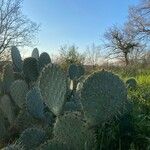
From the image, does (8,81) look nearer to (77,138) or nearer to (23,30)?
(77,138)

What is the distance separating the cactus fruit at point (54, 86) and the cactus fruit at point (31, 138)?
0.80ft

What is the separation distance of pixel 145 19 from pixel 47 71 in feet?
147

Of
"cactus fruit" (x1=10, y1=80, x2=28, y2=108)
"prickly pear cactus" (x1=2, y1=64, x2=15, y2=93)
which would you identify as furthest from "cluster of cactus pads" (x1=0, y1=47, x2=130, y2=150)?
"prickly pear cactus" (x1=2, y1=64, x2=15, y2=93)

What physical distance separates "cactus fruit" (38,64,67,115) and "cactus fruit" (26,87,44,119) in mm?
722

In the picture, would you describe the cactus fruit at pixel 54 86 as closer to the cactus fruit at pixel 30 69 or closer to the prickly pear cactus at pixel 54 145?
the prickly pear cactus at pixel 54 145

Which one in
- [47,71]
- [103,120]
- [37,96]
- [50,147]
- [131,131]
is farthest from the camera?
[37,96]

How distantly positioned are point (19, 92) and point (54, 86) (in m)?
1.37

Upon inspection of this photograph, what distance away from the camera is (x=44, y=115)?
445 centimetres

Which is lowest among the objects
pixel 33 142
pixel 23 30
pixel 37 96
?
pixel 33 142

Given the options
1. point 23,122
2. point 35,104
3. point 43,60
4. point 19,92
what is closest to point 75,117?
point 35,104

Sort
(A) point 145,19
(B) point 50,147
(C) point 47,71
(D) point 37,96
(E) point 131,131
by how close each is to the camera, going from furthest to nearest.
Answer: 1. (A) point 145,19
2. (D) point 37,96
3. (E) point 131,131
4. (C) point 47,71
5. (B) point 50,147

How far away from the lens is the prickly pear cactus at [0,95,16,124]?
189 inches

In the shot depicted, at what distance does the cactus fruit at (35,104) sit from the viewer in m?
4.31

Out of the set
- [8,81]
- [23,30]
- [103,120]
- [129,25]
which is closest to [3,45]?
[23,30]
